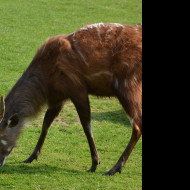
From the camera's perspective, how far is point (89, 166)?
628 centimetres

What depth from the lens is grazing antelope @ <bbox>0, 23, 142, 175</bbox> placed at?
231 inches

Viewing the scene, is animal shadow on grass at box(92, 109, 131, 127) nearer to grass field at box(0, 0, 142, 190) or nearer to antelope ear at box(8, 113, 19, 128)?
grass field at box(0, 0, 142, 190)

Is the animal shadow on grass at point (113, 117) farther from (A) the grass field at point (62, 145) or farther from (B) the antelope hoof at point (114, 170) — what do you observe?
(B) the antelope hoof at point (114, 170)

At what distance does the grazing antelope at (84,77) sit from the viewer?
588 centimetres

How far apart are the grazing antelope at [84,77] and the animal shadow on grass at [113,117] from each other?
8.61 ft

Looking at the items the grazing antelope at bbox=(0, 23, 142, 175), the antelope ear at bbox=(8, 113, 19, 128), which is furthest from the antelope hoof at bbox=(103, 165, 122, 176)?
the antelope ear at bbox=(8, 113, 19, 128)

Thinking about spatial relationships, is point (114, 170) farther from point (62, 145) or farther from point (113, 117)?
point (113, 117)

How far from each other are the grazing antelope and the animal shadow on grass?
2624 mm

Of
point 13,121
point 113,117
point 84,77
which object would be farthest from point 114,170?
point 113,117

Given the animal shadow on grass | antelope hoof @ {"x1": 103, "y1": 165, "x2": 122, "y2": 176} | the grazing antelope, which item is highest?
the grazing antelope
